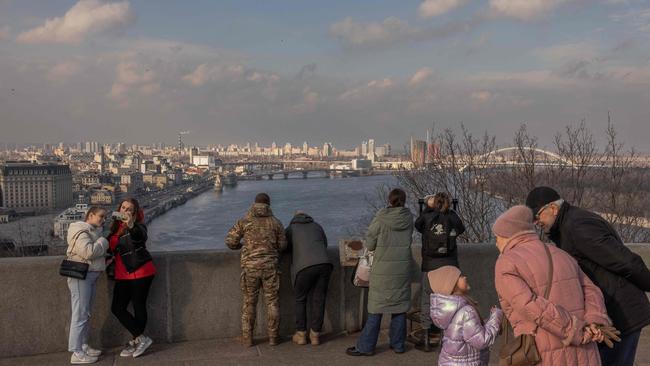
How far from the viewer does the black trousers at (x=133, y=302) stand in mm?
4492

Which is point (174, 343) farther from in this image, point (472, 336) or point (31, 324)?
point (472, 336)

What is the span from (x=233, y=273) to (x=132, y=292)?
2.95 ft

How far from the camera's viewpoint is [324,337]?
5.10 m

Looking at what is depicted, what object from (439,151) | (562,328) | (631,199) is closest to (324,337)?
(562,328)

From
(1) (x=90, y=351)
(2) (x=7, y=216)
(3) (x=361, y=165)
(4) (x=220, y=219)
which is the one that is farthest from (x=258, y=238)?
(3) (x=361, y=165)

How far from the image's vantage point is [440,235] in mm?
4688

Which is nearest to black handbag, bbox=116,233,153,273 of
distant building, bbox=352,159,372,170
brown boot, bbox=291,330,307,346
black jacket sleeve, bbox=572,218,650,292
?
brown boot, bbox=291,330,307,346

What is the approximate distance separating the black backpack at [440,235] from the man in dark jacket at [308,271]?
0.86 meters

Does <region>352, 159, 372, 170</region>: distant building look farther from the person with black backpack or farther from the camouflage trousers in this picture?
the camouflage trousers

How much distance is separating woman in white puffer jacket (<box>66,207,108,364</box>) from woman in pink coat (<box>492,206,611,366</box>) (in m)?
3.02

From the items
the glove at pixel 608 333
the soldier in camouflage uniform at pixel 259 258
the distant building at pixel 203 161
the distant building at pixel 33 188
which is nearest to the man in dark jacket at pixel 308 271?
the soldier in camouflage uniform at pixel 259 258

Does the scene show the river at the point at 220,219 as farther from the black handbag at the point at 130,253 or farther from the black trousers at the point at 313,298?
the black handbag at the point at 130,253

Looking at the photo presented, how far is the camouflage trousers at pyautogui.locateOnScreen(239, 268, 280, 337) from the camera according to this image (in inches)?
184

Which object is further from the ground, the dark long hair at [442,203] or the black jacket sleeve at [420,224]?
the dark long hair at [442,203]
